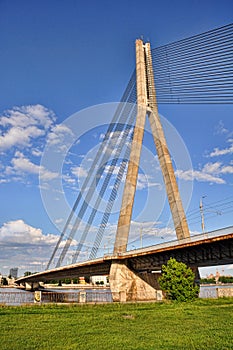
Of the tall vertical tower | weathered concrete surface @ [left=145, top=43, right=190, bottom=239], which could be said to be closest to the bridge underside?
the tall vertical tower

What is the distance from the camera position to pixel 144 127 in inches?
1468

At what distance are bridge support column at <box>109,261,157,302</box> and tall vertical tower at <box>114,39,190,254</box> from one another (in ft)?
8.45

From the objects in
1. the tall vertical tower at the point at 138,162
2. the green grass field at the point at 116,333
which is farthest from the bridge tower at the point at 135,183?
the green grass field at the point at 116,333

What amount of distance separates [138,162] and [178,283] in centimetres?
1351

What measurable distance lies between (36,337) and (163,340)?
14.4ft

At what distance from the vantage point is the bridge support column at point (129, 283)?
38.3m

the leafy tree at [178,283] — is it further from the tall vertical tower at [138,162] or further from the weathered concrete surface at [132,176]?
the weathered concrete surface at [132,176]

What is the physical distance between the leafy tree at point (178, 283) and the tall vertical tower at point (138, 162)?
4.85m

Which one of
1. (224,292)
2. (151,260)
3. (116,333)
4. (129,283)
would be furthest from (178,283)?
(116,333)

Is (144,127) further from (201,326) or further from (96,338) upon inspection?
(96,338)

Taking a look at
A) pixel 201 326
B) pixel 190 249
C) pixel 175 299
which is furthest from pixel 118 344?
pixel 190 249

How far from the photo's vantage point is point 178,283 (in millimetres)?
28719

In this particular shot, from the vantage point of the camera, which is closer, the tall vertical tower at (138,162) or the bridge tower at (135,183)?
the tall vertical tower at (138,162)

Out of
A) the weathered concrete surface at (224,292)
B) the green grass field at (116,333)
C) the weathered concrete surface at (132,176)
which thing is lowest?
the weathered concrete surface at (224,292)
